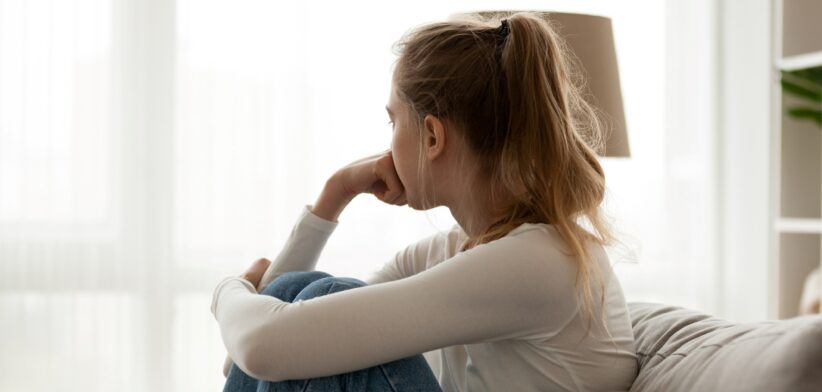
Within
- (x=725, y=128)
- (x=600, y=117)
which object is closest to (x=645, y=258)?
(x=725, y=128)

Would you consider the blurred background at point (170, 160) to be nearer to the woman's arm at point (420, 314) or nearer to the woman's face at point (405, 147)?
the woman's face at point (405, 147)

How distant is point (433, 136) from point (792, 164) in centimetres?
219

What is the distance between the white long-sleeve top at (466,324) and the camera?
42.4 inches

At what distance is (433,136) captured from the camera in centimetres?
131

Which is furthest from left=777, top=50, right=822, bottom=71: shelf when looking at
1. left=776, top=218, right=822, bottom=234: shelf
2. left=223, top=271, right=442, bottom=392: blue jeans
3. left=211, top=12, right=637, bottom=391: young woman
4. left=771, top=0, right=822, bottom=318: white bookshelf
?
left=223, top=271, right=442, bottom=392: blue jeans

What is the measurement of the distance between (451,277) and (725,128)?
8.49 ft

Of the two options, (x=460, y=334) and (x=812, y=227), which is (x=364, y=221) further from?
(x=460, y=334)

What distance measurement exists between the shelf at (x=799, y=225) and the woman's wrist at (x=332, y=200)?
188 centimetres

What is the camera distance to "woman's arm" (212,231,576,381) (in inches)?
42.4

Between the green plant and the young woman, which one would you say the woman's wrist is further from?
the green plant

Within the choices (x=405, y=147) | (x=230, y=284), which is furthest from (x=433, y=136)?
(x=230, y=284)

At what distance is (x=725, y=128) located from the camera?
336cm

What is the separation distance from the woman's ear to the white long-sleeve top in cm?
21

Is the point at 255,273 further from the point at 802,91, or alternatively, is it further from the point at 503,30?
the point at 802,91
